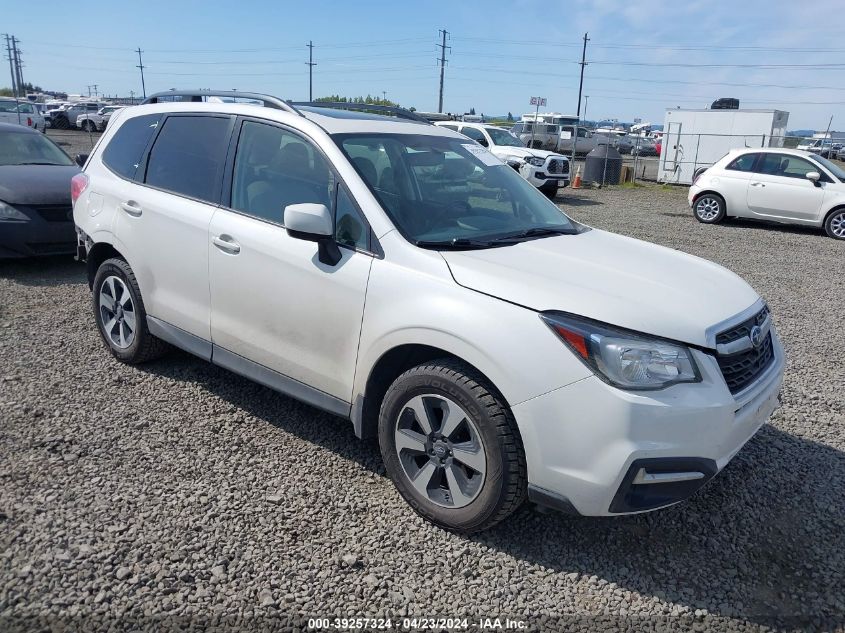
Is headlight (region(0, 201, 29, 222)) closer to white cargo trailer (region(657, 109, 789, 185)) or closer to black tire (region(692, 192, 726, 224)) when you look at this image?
black tire (region(692, 192, 726, 224))

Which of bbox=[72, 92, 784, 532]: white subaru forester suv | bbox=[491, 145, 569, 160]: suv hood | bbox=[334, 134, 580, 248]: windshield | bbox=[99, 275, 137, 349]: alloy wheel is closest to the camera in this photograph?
bbox=[72, 92, 784, 532]: white subaru forester suv

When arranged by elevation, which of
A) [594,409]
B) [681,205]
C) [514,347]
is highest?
[514,347]

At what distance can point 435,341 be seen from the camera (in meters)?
2.93

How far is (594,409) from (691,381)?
0.44 metres

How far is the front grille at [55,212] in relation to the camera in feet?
23.7

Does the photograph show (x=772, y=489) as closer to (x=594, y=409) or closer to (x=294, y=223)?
(x=594, y=409)

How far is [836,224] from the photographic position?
13.0 meters

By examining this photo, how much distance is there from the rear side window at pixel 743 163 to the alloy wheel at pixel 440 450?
1327 cm

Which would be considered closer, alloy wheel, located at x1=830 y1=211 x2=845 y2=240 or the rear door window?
alloy wheel, located at x1=830 y1=211 x2=845 y2=240

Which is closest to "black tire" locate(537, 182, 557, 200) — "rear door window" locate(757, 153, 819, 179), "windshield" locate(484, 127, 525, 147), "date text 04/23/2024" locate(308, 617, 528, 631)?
"windshield" locate(484, 127, 525, 147)

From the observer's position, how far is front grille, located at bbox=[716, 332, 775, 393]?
113 inches

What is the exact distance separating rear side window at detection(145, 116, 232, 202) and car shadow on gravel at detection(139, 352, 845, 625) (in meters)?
1.59

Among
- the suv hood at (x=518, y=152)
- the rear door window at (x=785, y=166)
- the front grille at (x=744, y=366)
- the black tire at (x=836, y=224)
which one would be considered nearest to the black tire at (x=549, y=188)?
the suv hood at (x=518, y=152)

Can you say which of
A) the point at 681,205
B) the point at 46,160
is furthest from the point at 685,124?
the point at 46,160
